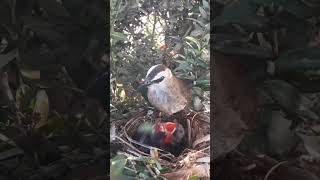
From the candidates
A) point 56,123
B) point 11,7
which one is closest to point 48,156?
point 56,123

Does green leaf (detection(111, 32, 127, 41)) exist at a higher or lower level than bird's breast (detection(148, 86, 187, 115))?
higher

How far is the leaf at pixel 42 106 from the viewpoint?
1657mm

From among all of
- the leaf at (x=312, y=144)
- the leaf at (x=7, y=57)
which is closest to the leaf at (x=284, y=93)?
the leaf at (x=312, y=144)

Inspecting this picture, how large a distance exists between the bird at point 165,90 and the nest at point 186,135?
48mm

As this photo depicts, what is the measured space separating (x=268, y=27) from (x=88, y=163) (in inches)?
32.2

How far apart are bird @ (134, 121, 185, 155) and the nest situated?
14 millimetres

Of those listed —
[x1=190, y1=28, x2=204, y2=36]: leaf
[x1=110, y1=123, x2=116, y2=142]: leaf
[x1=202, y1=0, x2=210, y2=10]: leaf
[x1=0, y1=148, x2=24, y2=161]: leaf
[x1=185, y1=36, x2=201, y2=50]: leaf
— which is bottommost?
[x1=0, y1=148, x2=24, y2=161]: leaf

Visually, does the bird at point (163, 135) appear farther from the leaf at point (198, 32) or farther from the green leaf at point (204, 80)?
the leaf at point (198, 32)

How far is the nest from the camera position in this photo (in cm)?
166

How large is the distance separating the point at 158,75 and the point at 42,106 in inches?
17.3

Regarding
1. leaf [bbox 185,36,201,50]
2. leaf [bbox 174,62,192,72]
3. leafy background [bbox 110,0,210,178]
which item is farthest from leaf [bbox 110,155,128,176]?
leaf [bbox 185,36,201,50]

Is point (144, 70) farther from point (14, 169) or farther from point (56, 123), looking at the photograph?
point (14, 169)

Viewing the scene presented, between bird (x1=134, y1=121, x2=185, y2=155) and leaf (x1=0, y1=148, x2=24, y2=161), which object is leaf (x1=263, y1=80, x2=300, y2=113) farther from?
leaf (x1=0, y1=148, x2=24, y2=161)

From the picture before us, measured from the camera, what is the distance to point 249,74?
5.37ft
